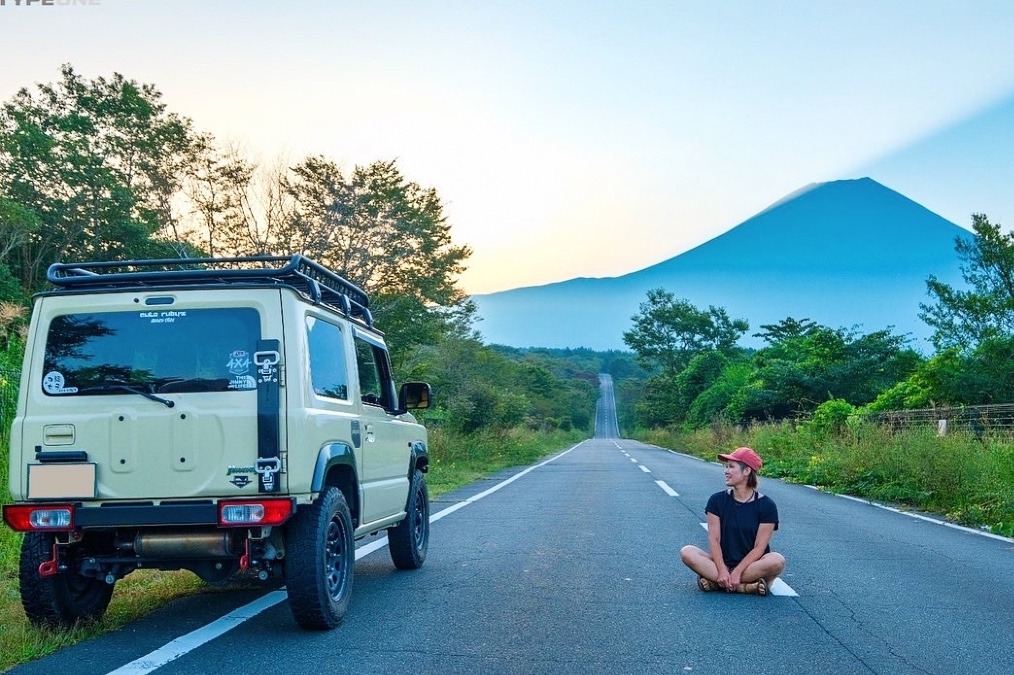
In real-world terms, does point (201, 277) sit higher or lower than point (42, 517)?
higher

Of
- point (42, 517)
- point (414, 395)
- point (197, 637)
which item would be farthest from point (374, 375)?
point (42, 517)

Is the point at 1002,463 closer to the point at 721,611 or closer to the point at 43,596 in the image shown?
the point at 721,611

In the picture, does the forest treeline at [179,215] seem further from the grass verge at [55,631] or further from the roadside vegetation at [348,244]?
the grass verge at [55,631]

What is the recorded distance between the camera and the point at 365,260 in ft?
96.0

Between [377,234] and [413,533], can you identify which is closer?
[413,533]

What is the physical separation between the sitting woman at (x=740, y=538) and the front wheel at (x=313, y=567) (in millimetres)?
2857

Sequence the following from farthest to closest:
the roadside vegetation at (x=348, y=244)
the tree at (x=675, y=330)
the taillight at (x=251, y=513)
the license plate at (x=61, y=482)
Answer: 1. the tree at (x=675, y=330)
2. the roadside vegetation at (x=348, y=244)
3. the license plate at (x=61, y=482)
4. the taillight at (x=251, y=513)

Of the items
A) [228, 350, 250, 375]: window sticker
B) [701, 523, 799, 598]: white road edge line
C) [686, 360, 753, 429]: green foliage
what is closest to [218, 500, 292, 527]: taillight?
[228, 350, 250, 375]: window sticker

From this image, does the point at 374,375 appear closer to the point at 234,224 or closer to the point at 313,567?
the point at 313,567

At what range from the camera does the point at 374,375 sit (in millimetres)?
7871

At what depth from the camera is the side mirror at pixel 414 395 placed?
26.5 ft

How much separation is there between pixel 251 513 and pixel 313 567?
1.83 ft

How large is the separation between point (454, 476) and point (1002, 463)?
12620mm

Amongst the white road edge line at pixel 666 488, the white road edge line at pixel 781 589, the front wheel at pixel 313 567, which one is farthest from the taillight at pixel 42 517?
the white road edge line at pixel 666 488
